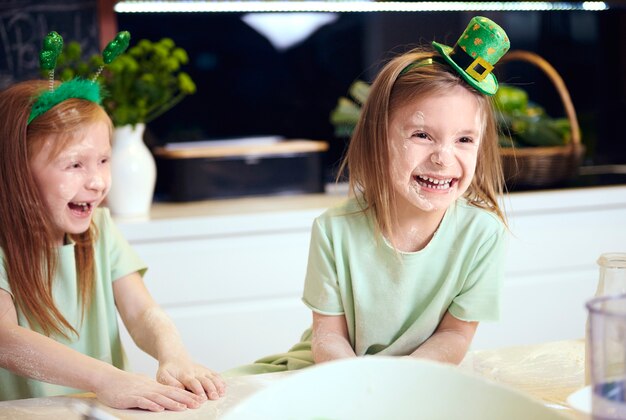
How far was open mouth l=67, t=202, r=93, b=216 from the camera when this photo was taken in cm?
123

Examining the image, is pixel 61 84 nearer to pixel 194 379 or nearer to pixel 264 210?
pixel 194 379

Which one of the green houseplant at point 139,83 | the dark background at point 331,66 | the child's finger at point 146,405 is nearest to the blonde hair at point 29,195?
the child's finger at point 146,405

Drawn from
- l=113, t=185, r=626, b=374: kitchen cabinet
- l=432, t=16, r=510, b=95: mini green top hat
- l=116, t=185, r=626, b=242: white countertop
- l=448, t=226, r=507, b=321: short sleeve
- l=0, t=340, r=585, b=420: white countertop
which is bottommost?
l=113, t=185, r=626, b=374: kitchen cabinet

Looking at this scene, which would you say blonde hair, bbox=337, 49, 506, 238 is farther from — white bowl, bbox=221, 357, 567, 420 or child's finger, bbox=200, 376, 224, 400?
white bowl, bbox=221, 357, 567, 420

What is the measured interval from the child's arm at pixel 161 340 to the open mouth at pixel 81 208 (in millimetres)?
158

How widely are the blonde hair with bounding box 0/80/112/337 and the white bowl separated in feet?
2.32

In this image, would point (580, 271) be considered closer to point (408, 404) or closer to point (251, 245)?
point (251, 245)

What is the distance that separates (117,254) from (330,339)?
402mm

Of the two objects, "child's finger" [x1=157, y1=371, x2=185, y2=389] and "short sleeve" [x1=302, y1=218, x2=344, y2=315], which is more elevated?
"short sleeve" [x1=302, y1=218, x2=344, y2=315]

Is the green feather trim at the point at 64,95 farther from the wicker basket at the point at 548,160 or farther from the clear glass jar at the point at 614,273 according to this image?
the wicker basket at the point at 548,160

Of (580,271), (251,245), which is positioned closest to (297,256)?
(251,245)

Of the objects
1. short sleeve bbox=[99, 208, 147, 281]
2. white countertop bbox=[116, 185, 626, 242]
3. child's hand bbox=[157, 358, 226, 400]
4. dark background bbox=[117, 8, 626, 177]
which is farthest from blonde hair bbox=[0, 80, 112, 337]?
dark background bbox=[117, 8, 626, 177]

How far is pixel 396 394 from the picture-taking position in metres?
0.64

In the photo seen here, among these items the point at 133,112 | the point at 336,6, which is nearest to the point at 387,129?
the point at 133,112
